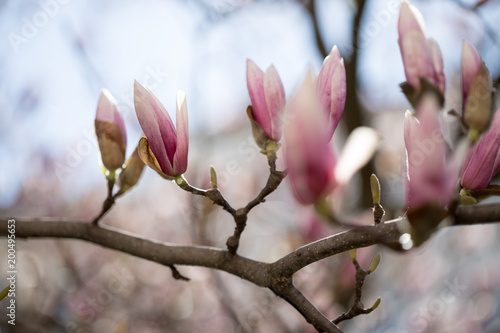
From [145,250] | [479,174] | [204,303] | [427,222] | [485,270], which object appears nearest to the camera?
[427,222]

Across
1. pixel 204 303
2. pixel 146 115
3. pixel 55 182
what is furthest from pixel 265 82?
pixel 55 182

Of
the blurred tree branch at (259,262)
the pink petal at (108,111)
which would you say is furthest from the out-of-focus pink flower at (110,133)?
the blurred tree branch at (259,262)

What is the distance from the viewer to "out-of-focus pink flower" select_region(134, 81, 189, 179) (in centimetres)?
70

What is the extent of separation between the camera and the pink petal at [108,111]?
87 cm

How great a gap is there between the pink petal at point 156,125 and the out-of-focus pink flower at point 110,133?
179 mm

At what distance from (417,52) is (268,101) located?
9.2 inches

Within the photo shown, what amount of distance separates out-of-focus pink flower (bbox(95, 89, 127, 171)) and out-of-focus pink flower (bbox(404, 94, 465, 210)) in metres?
0.55

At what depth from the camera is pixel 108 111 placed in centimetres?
87

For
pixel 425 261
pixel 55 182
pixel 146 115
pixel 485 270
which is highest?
pixel 146 115

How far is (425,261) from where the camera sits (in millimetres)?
3389

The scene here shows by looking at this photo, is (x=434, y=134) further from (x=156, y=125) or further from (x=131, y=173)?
(x=131, y=173)

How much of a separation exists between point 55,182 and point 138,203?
0.90 metres

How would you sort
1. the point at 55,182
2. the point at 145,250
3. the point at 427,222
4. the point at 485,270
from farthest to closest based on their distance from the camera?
the point at 485,270 < the point at 55,182 < the point at 145,250 < the point at 427,222

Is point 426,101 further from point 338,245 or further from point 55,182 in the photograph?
point 55,182
